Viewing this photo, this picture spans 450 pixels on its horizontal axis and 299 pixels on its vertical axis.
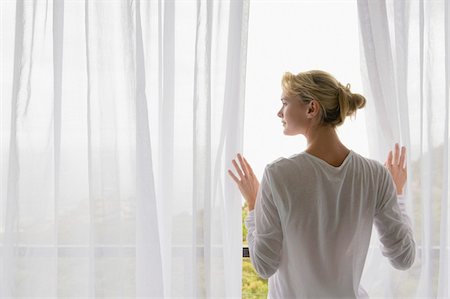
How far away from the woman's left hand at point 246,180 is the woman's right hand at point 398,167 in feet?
1.49

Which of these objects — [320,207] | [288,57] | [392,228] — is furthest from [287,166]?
[288,57]

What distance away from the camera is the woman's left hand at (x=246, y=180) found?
78.3 inches

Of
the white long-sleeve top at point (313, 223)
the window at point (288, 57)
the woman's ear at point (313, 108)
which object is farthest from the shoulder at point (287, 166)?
the window at point (288, 57)

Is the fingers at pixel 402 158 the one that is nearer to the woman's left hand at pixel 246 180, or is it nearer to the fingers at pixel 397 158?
the fingers at pixel 397 158

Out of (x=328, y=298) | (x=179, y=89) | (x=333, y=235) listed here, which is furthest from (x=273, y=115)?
(x=328, y=298)

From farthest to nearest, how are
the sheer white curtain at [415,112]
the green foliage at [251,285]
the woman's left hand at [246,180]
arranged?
the green foliage at [251,285]
the sheer white curtain at [415,112]
the woman's left hand at [246,180]

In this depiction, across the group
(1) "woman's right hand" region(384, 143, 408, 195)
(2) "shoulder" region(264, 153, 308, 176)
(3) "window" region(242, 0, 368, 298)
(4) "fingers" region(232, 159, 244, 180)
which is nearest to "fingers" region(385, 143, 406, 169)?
(1) "woman's right hand" region(384, 143, 408, 195)

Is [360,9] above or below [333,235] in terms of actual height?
above

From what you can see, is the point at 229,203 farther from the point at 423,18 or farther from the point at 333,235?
the point at 423,18

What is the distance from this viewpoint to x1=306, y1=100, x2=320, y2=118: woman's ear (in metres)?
1.84

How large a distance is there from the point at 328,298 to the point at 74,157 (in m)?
0.96

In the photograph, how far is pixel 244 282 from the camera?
227 centimetres

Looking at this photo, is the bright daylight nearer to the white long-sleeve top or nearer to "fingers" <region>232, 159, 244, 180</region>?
"fingers" <region>232, 159, 244, 180</region>

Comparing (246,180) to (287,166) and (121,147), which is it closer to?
(287,166)
